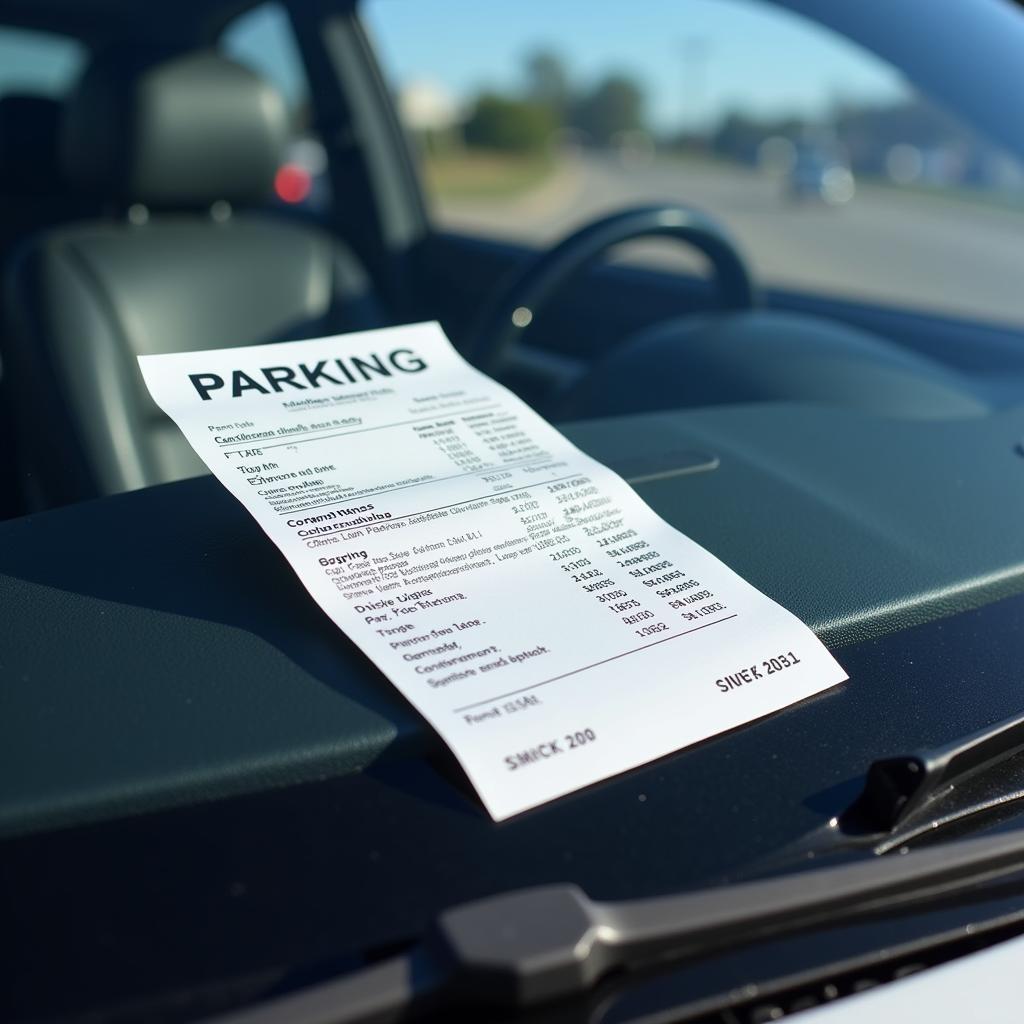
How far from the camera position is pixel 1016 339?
174 centimetres

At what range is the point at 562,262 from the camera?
1504 mm

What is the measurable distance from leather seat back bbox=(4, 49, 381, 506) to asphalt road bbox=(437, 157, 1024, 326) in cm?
52

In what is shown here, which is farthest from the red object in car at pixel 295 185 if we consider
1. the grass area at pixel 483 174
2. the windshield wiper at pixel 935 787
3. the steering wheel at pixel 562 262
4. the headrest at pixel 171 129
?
the windshield wiper at pixel 935 787

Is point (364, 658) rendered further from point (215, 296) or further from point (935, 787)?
point (215, 296)

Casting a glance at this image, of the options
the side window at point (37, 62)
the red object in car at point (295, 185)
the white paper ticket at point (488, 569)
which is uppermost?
the side window at point (37, 62)

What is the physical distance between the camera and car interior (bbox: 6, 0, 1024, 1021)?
584mm

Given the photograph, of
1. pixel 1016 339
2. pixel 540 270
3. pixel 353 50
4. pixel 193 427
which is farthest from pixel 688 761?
pixel 353 50

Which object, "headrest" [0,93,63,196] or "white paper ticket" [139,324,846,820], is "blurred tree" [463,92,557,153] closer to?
"headrest" [0,93,63,196]

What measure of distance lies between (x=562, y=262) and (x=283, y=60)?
4.79 feet

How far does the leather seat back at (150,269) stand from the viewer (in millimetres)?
1636

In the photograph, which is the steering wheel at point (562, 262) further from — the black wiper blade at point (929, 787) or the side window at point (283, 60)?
the side window at point (283, 60)

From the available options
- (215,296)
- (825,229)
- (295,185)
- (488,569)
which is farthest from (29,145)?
(825,229)

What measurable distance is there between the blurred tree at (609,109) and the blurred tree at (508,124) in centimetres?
16

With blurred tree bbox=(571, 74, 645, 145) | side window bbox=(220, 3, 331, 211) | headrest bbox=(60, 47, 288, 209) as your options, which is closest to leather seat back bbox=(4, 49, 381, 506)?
headrest bbox=(60, 47, 288, 209)
